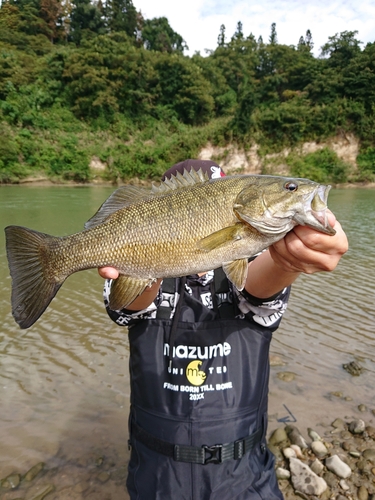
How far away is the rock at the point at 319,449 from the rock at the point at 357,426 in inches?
14.1

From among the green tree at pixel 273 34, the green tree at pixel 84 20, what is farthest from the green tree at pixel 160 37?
the green tree at pixel 273 34

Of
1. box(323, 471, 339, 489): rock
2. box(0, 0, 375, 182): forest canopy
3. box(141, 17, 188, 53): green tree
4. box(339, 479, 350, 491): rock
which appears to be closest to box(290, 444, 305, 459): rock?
box(323, 471, 339, 489): rock

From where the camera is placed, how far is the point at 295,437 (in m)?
3.04

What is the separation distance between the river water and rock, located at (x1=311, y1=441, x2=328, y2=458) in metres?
0.30

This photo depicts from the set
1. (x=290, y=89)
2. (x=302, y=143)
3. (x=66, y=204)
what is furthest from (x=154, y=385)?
(x=290, y=89)

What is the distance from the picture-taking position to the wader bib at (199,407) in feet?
5.74

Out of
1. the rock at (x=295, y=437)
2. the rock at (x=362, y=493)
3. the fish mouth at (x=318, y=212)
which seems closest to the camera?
the fish mouth at (x=318, y=212)

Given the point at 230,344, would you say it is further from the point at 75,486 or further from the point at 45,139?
the point at 45,139

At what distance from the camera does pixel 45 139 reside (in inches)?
1291

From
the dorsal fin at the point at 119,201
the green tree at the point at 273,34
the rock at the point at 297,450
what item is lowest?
the rock at the point at 297,450

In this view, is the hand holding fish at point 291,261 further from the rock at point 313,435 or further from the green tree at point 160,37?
the green tree at point 160,37

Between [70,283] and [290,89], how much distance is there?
44117 millimetres

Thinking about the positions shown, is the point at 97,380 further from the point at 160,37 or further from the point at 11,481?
the point at 160,37

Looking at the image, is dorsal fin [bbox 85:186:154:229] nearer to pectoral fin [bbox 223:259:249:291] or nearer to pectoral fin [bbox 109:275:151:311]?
pectoral fin [bbox 109:275:151:311]
